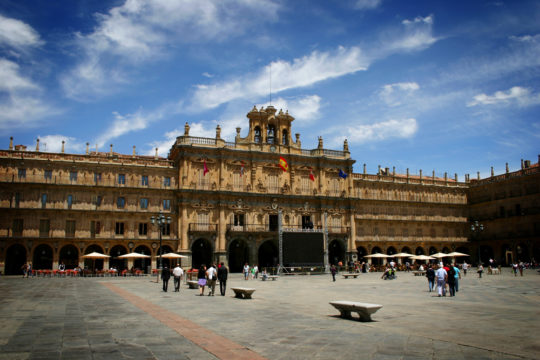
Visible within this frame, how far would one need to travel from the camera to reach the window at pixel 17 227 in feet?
149

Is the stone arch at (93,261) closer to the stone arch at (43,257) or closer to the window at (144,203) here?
the stone arch at (43,257)

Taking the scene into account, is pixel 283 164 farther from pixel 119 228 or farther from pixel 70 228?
pixel 70 228

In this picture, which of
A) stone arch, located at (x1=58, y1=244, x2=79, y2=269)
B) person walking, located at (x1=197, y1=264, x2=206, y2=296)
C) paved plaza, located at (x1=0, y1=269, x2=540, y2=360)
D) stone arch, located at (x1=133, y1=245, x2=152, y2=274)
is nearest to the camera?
paved plaza, located at (x1=0, y1=269, x2=540, y2=360)

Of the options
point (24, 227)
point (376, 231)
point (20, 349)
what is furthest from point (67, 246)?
point (20, 349)

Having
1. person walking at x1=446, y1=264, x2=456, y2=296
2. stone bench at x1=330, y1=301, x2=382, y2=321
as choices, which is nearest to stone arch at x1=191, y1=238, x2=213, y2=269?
person walking at x1=446, y1=264, x2=456, y2=296

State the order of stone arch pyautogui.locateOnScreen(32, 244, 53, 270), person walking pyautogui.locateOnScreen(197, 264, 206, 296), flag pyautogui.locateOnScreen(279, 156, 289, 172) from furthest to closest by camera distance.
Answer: flag pyautogui.locateOnScreen(279, 156, 289, 172) → stone arch pyautogui.locateOnScreen(32, 244, 53, 270) → person walking pyautogui.locateOnScreen(197, 264, 206, 296)

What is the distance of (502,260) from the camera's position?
206 feet

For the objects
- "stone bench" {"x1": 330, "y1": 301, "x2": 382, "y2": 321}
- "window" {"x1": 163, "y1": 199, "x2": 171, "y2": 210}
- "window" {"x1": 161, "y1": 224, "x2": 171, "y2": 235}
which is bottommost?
"stone bench" {"x1": 330, "y1": 301, "x2": 382, "y2": 321}

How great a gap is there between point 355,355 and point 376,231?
55033 millimetres

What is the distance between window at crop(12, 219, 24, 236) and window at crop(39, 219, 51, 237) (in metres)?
1.74

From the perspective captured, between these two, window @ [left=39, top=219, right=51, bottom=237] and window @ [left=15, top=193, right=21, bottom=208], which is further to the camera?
window @ [left=39, top=219, right=51, bottom=237]

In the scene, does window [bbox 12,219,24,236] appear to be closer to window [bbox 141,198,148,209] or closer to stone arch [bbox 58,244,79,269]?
stone arch [bbox 58,244,79,269]

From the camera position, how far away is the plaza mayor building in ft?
154

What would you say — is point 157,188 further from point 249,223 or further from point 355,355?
point 355,355
